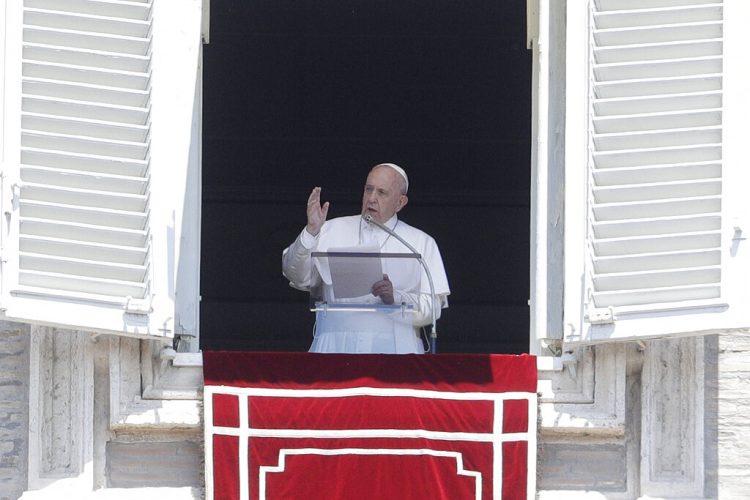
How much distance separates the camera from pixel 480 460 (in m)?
7.42

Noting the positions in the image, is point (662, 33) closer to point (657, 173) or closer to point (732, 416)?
point (657, 173)

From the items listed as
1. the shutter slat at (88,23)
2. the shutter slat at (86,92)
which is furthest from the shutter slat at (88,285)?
the shutter slat at (88,23)

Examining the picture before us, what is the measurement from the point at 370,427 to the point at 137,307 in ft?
2.80

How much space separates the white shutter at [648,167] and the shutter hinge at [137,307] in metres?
1.36

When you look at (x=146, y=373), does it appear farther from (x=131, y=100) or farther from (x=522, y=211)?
(x=522, y=211)

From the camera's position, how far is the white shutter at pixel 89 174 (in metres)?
7.34

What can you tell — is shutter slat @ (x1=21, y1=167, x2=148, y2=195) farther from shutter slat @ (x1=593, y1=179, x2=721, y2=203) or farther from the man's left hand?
shutter slat @ (x1=593, y1=179, x2=721, y2=203)

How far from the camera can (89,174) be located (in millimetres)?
7430

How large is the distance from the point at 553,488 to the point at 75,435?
1.59 meters

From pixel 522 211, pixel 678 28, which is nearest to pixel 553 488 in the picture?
pixel 678 28

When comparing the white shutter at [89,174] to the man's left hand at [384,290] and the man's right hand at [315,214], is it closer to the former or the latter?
the man's right hand at [315,214]

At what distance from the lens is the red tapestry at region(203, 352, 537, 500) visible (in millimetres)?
7402

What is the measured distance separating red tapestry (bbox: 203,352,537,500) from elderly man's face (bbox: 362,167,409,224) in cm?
138

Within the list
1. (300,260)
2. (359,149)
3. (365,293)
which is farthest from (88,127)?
(359,149)
